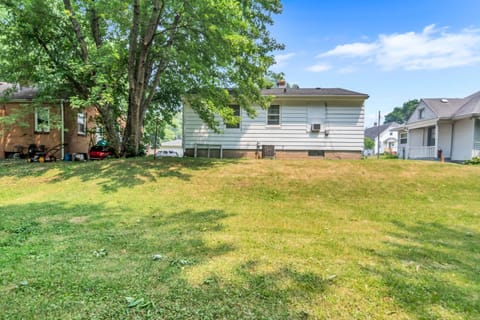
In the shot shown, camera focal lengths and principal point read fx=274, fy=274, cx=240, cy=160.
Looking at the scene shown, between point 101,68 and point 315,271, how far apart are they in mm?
9766

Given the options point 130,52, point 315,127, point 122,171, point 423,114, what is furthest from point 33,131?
point 423,114

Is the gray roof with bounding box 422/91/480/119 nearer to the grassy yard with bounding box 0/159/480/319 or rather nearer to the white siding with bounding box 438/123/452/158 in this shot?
the white siding with bounding box 438/123/452/158

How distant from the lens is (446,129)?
1777 centimetres

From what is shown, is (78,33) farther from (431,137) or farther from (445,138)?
(431,137)

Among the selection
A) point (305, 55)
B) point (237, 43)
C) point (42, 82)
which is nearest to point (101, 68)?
point (42, 82)

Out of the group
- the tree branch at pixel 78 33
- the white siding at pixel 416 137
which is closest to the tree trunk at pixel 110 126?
the tree branch at pixel 78 33

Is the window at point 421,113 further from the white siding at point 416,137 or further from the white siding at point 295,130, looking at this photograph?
the white siding at point 295,130

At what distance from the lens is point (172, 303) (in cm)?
234

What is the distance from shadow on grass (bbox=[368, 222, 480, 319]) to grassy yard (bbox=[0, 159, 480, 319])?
0.05ft

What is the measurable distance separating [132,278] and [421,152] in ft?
71.0

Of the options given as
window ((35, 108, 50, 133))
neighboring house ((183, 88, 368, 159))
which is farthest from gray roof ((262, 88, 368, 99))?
window ((35, 108, 50, 133))

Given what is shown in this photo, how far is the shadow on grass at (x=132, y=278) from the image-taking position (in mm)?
2242

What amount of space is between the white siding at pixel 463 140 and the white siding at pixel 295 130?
289 inches

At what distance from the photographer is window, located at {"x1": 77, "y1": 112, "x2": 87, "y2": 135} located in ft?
50.2
